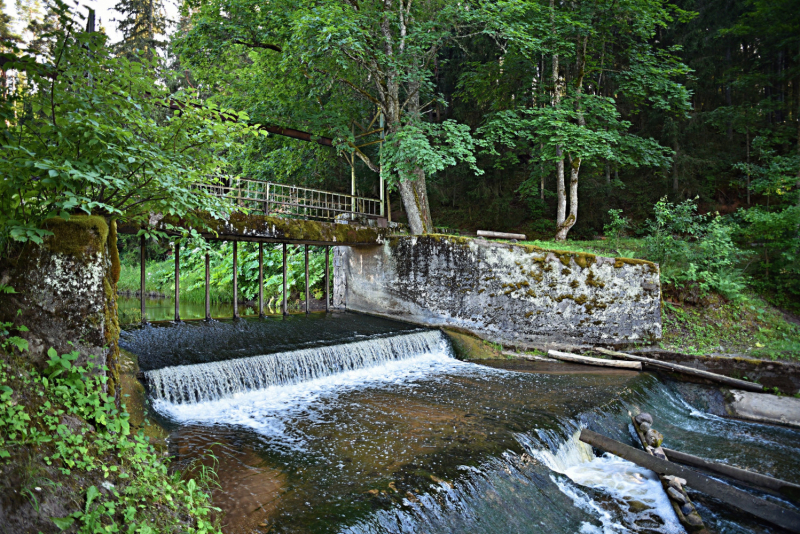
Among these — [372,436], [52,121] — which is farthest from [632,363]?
[52,121]

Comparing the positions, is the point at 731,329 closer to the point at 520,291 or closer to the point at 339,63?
the point at 520,291

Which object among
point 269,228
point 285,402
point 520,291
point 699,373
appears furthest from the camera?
point 520,291

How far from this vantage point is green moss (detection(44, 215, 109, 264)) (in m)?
3.86

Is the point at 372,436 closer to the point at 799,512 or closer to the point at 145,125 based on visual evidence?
the point at 145,125

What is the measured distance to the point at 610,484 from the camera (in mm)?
5527

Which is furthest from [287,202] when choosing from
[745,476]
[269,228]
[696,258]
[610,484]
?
[696,258]

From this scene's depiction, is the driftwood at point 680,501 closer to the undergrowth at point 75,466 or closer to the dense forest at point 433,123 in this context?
the undergrowth at point 75,466

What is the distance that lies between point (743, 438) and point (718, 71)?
65.5 feet

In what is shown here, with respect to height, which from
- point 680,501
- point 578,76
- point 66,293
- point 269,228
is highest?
point 578,76

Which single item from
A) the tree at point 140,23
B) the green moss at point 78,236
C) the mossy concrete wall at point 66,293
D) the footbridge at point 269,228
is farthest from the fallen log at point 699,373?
the tree at point 140,23

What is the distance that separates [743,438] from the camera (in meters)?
7.32

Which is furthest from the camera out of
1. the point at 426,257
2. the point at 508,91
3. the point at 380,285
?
the point at 508,91

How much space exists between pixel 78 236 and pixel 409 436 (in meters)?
4.27

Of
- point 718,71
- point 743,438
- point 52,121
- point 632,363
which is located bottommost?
point 743,438
